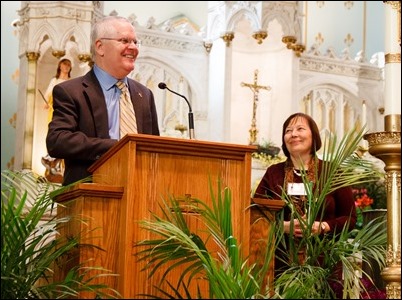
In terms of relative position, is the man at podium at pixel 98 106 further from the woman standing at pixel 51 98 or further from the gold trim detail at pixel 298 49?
the gold trim detail at pixel 298 49

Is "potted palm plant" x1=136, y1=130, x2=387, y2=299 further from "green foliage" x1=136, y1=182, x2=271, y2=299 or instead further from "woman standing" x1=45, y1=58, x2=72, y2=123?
"woman standing" x1=45, y1=58, x2=72, y2=123

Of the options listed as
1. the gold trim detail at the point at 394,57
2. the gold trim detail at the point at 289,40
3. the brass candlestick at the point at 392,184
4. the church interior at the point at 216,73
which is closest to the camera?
the brass candlestick at the point at 392,184

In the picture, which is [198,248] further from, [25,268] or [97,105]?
[97,105]

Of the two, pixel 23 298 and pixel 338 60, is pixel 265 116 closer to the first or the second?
pixel 338 60

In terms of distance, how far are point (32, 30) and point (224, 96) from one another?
2.32 m

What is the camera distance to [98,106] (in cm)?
456

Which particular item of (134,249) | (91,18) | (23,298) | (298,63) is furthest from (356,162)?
(298,63)

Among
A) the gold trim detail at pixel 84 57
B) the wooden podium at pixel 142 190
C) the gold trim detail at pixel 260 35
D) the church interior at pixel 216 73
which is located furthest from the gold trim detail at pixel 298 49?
the wooden podium at pixel 142 190

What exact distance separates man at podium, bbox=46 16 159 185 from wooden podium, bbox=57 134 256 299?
0.39 metres

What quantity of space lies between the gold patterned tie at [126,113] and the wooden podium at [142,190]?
619 millimetres

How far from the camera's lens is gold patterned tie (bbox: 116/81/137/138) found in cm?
458

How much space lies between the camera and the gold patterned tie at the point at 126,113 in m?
4.58

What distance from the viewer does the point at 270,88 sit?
1128cm

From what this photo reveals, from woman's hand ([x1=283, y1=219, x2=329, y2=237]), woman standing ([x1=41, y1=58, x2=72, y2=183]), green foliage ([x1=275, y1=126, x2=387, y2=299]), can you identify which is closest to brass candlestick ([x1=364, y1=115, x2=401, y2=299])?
green foliage ([x1=275, y1=126, x2=387, y2=299])
